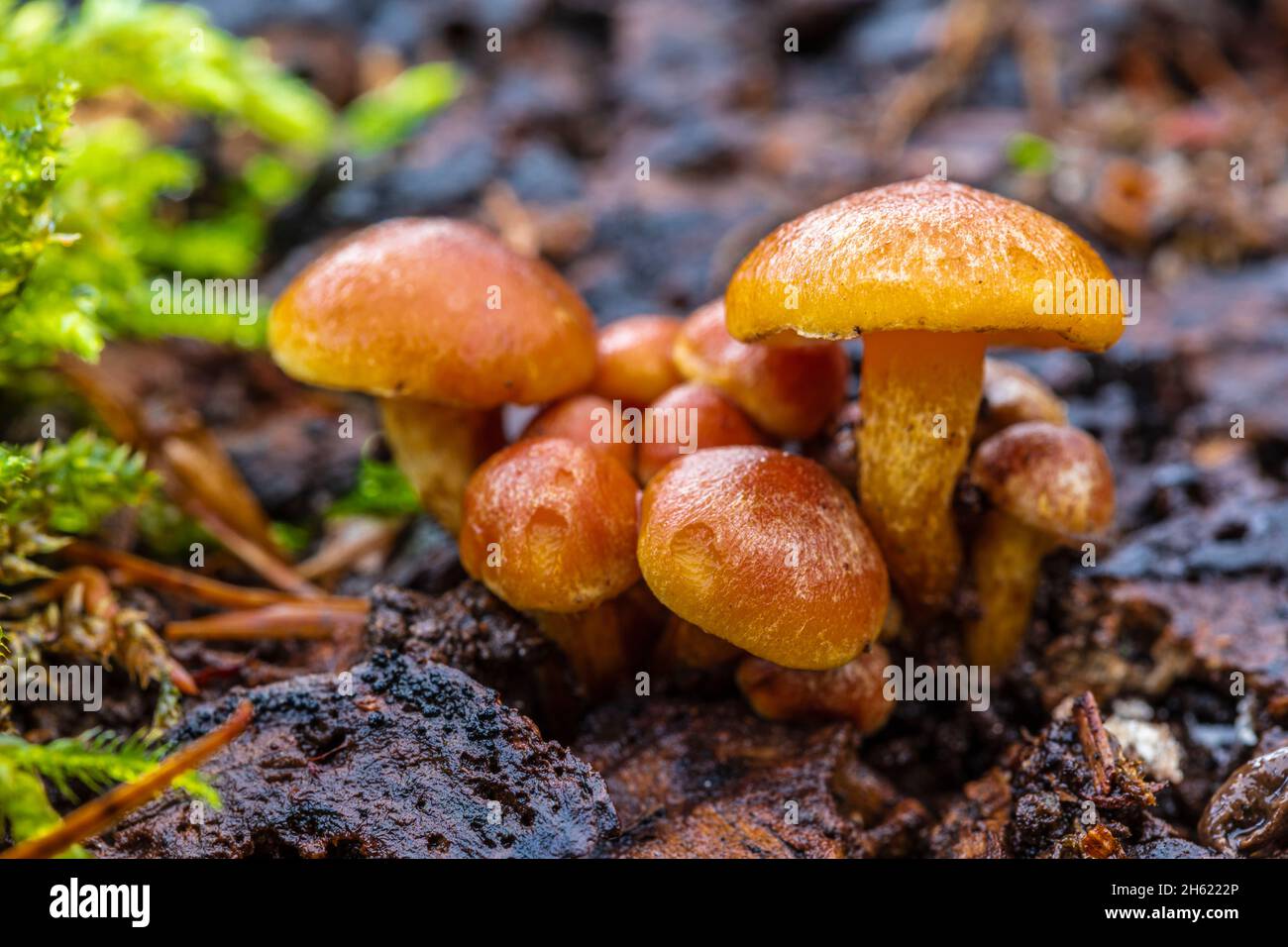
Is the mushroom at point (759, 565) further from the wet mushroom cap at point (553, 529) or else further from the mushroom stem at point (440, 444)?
the mushroom stem at point (440, 444)

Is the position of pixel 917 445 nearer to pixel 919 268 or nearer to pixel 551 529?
pixel 919 268

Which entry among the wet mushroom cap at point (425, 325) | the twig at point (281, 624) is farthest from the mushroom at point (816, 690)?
the twig at point (281, 624)

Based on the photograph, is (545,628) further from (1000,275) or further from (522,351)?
(1000,275)

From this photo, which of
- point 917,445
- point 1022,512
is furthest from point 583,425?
point 1022,512

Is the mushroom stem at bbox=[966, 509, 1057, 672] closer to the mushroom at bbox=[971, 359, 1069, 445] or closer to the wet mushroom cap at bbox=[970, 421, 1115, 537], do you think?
the wet mushroom cap at bbox=[970, 421, 1115, 537]
